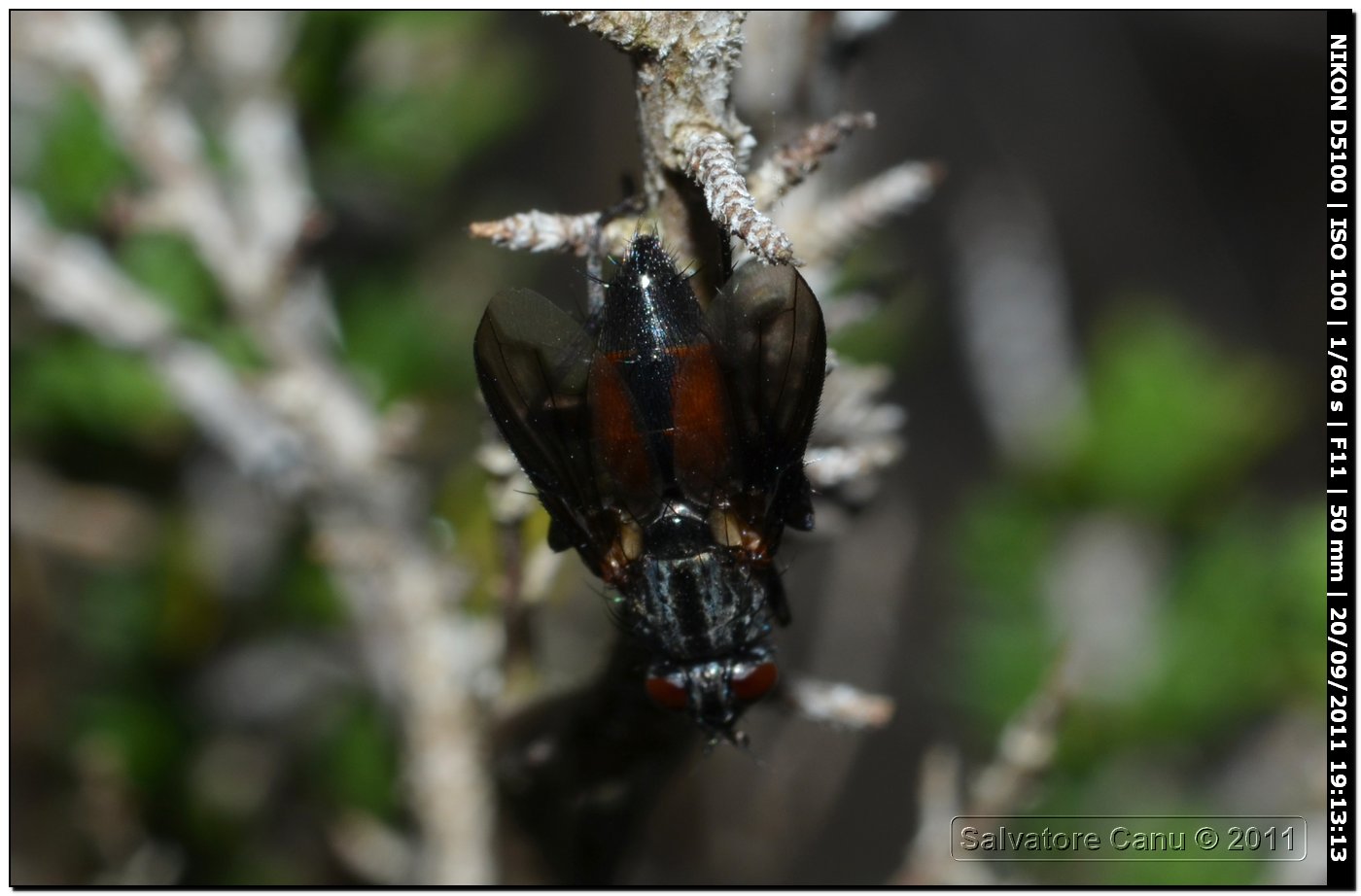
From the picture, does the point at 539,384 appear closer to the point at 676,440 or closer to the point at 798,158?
the point at 676,440

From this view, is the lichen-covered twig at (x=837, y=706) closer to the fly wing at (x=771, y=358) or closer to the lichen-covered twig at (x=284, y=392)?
the fly wing at (x=771, y=358)

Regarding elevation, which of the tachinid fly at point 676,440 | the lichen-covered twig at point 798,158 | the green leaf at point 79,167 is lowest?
the tachinid fly at point 676,440

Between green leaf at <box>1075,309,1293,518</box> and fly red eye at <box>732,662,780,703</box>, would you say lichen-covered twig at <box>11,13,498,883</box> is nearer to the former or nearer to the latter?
fly red eye at <box>732,662,780,703</box>

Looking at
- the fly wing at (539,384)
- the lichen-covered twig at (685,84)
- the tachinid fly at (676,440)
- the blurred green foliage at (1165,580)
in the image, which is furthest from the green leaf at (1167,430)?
the lichen-covered twig at (685,84)

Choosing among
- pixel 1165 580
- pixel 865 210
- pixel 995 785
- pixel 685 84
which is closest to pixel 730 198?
pixel 685 84

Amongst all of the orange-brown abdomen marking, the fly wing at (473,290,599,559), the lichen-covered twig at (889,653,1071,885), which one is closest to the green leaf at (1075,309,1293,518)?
the lichen-covered twig at (889,653,1071,885)

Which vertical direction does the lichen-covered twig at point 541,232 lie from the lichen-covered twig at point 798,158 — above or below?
below
